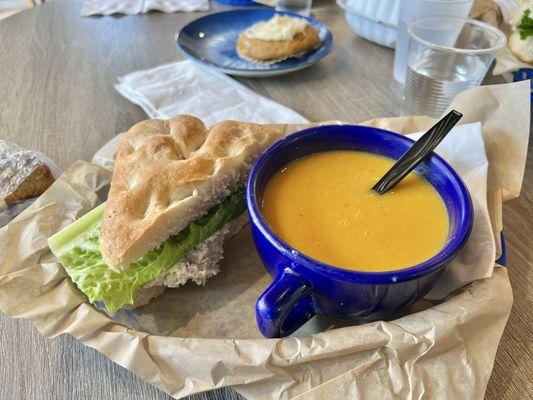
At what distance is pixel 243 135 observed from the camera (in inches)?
34.0

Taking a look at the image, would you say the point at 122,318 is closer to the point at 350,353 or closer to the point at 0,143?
the point at 350,353

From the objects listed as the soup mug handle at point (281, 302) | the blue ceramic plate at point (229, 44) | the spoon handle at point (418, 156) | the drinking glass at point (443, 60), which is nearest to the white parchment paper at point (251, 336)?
the soup mug handle at point (281, 302)

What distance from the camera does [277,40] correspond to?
1.41 metres

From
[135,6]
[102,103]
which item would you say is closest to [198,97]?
[102,103]

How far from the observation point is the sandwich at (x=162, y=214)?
70 cm

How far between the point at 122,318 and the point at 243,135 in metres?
0.38

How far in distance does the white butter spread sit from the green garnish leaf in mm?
596

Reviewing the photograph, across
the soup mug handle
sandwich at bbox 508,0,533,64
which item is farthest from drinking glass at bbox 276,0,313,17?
the soup mug handle

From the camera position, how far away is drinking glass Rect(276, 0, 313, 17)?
6.06 ft

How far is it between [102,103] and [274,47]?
1.71ft

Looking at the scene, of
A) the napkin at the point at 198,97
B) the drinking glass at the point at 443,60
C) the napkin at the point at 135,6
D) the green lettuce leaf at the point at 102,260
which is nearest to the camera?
the green lettuce leaf at the point at 102,260

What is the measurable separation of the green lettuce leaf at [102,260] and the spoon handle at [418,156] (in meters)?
0.27

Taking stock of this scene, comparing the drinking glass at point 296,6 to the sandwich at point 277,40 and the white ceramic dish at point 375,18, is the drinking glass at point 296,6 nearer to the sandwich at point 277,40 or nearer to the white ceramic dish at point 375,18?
the white ceramic dish at point 375,18

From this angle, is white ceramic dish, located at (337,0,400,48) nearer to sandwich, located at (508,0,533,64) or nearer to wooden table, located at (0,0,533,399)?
wooden table, located at (0,0,533,399)
